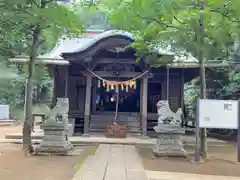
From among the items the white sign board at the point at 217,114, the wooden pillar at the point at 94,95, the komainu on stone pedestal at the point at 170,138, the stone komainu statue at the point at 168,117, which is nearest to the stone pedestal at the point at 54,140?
the komainu on stone pedestal at the point at 170,138

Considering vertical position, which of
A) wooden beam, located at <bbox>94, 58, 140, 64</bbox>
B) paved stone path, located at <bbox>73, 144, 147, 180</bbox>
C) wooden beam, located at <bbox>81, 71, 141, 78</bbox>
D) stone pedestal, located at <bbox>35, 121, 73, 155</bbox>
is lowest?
paved stone path, located at <bbox>73, 144, 147, 180</bbox>

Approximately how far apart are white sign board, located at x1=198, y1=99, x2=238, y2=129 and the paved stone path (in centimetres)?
217

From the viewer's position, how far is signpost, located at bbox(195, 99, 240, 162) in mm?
7902

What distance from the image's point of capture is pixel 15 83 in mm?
2100

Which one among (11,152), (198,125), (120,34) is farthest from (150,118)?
(11,152)

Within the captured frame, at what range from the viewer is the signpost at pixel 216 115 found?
311 inches

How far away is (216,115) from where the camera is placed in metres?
7.96

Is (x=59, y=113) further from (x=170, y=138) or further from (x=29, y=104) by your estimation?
(x=170, y=138)

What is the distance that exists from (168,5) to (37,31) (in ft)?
12.9

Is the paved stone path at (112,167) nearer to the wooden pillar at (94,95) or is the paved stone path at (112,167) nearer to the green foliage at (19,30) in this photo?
the green foliage at (19,30)

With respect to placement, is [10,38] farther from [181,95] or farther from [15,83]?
[181,95]

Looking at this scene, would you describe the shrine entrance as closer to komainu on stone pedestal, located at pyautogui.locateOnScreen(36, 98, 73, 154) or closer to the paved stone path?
komainu on stone pedestal, located at pyautogui.locateOnScreen(36, 98, 73, 154)

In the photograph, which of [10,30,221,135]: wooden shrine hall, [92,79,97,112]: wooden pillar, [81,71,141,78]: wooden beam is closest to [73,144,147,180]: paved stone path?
[10,30,221,135]: wooden shrine hall

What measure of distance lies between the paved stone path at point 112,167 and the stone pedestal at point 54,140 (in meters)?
1.08
